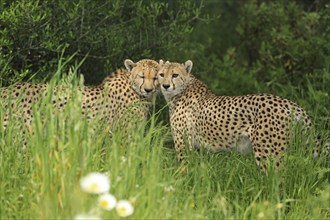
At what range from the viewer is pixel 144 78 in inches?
259

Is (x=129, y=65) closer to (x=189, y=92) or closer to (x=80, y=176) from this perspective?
(x=189, y=92)

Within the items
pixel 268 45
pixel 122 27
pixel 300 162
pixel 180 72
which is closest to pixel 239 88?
pixel 268 45

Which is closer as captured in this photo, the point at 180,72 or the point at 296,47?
the point at 180,72

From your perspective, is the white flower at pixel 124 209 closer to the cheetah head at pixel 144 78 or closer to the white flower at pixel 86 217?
the white flower at pixel 86 217

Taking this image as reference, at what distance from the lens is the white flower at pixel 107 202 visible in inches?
154

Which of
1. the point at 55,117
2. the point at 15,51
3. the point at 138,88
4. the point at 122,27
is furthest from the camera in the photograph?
the point at 122,27

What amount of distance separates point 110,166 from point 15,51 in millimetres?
2798

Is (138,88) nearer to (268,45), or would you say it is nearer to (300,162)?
(300,162)

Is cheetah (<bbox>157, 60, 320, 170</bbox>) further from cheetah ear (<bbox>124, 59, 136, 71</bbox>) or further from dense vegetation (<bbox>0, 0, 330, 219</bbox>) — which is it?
cheetah ear (<bbox>124, 59, 136, 71</bbox>)

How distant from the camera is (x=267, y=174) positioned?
552cm

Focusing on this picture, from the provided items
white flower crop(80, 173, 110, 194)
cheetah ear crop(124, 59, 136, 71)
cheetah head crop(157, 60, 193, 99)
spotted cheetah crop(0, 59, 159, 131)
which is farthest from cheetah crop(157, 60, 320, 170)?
white flower crop(80, 173, 110, 194)

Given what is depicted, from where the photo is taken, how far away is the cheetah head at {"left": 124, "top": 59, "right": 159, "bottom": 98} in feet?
21.5

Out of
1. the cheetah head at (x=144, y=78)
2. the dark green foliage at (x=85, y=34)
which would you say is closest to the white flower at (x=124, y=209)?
the cheetah head at (x=144, y=78)

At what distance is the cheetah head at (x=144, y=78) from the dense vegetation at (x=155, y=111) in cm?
38
